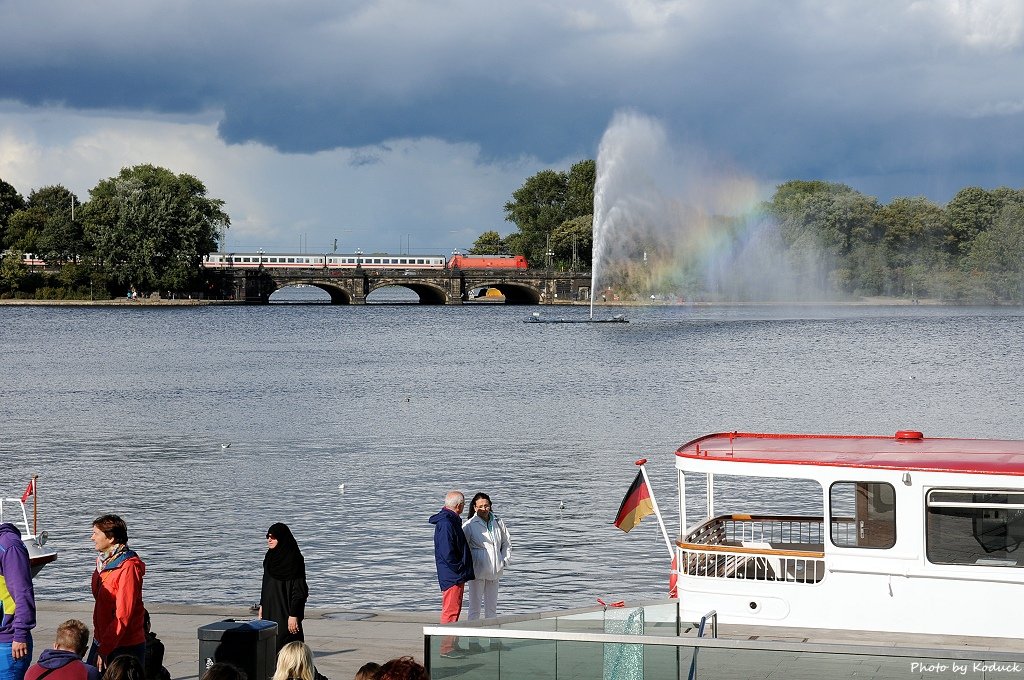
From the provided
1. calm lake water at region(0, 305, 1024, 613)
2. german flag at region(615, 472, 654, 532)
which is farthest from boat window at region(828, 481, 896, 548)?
calm lake water at region(0, 305, 1024, 613)

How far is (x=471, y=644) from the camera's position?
9039 mm

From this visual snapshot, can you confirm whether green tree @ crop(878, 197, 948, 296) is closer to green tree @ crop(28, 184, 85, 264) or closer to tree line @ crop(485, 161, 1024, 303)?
tree line @ crop(485, 161, 1024, 303)

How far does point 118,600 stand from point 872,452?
10.6 meters

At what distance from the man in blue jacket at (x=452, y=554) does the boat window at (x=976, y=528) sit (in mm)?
5763

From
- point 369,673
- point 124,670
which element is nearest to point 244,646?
point 124,670

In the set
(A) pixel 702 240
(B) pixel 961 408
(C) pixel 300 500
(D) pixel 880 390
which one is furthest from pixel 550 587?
(A) pixel 702 240

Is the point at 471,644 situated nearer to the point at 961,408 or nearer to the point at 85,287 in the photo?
the point at 961,408

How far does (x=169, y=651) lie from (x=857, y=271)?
17752cm

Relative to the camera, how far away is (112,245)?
18025 centimetres

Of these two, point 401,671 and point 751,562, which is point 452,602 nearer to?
point 751,562

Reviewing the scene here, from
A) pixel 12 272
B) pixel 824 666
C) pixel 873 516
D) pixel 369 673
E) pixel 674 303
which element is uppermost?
pixel 12 272

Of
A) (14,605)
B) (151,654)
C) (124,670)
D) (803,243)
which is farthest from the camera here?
(803,243)

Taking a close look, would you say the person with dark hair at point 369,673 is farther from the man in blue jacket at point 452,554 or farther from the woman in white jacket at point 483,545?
the woman in white jacket at point 483,545

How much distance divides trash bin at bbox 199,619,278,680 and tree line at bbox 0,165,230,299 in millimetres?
171089
